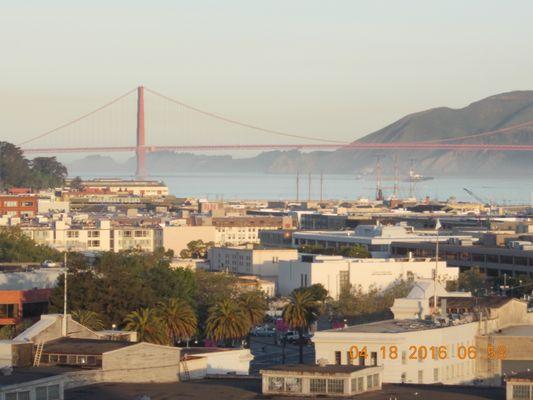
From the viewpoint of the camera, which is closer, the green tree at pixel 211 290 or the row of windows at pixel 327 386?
the row of windows at pixel 327 386

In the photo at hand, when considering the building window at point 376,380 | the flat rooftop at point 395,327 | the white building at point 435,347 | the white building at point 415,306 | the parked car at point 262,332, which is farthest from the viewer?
the parked car at point 262,332

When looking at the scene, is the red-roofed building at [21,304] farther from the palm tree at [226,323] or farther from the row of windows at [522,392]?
the row of windows at [522,392]

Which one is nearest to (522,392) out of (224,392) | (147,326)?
(224,392)

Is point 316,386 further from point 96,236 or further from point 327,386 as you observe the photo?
point 96,236

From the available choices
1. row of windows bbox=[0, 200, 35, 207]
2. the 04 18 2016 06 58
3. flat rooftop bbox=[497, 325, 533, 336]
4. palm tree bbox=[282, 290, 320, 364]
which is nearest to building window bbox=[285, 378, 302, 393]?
the 04 18 2016 06 58

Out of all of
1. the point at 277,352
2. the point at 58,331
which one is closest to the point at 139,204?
the point at 277,352

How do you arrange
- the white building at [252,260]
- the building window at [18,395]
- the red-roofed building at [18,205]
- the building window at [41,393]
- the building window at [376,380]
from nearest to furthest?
the building window at [18,395] < the building window at [41,393] < the building window at [376,380] < the white building at [252,260] < the red-roofed building at [18,205]


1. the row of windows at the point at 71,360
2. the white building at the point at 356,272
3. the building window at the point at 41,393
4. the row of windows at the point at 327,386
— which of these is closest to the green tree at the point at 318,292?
the white building at the point at 356,272

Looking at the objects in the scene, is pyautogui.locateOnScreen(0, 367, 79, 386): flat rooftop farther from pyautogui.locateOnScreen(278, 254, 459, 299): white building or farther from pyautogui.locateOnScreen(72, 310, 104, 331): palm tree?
pyautogui.locateOnScreen(278, 254, 459, 299): white building
